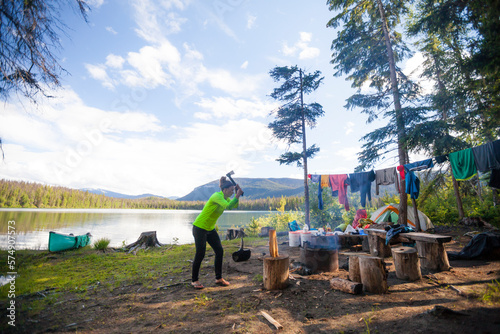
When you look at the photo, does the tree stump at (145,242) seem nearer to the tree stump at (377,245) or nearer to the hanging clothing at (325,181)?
the hanging clothing at (325,181)

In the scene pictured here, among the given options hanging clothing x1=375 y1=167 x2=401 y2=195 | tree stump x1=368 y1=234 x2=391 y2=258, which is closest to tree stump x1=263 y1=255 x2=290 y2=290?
tree stump x1=368 y1=234 x2=391 y2=258

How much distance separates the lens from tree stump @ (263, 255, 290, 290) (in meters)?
4.50

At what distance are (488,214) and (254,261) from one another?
1338 centimetres

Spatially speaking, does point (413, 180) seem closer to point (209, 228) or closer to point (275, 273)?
point (275, 273)

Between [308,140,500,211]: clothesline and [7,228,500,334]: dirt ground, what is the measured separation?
12.0ft

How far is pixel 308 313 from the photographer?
350 cm

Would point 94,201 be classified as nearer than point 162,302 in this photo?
No

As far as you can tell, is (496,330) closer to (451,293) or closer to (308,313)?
(451,293)

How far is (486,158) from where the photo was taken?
23.1 feet

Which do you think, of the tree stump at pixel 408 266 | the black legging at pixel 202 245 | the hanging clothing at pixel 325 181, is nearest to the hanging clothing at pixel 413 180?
the hanging clothing at pixel 325 181

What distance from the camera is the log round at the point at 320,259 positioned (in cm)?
566

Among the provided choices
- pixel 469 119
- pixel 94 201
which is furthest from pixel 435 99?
pixel 94 201

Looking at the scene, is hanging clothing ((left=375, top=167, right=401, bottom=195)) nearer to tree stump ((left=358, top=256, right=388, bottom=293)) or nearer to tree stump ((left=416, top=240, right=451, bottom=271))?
tree stump ((left=416, top=240, right=451, bottom=271))

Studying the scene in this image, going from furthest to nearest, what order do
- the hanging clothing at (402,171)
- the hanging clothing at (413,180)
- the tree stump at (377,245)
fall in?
1. the hanging clothing at (402,171)
2. the hanging clothing at (413,180)
3. the tree stump at (377,245)
